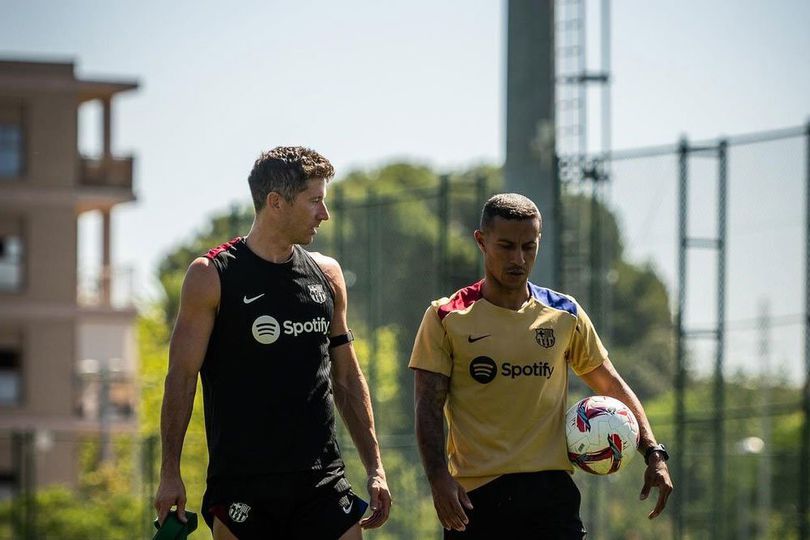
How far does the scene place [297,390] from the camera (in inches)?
219

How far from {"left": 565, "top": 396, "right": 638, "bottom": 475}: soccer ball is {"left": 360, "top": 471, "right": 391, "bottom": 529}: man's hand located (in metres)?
0.72

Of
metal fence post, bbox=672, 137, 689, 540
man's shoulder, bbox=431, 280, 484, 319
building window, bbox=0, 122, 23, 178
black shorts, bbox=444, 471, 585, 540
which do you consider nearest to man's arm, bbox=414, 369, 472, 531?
black shorts, bbox=444, 471, 585, 540

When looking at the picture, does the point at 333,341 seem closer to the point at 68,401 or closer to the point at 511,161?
the point at 511,161

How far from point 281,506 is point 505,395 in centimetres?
92

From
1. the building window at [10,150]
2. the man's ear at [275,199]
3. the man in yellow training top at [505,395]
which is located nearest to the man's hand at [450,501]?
the man in yellow training top at [505,395]

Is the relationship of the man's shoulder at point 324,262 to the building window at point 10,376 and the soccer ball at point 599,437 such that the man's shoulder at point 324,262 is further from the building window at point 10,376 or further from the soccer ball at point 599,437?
the building window at point 10,376

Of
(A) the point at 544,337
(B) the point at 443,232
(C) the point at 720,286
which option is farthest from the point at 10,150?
(A) the point at 544,337

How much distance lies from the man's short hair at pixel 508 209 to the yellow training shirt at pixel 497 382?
34cm

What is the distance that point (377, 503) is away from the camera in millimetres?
5664

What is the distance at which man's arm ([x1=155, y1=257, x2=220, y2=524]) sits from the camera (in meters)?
5.41

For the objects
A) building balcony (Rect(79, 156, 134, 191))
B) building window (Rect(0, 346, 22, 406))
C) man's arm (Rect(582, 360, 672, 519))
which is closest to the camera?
man's arm (Rect(582, 360, 672, 519))

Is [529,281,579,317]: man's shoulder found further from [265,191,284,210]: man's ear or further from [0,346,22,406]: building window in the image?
[0,346,22,406]: building window

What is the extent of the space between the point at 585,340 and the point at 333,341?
0.98 m

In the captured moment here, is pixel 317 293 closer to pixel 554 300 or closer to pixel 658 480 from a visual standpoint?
pixel 554 300
